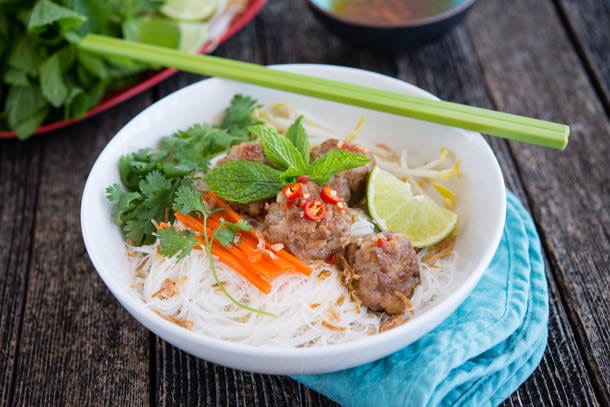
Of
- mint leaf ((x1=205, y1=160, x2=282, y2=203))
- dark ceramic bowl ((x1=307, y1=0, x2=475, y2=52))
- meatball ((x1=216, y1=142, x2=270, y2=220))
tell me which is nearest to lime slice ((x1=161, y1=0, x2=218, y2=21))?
dark ceramic bowl ((x1=307, y1=0, x2=475, y2=52))

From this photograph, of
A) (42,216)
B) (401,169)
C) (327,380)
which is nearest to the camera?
(327,380)

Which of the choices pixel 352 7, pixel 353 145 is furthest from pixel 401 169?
pixel 352 7

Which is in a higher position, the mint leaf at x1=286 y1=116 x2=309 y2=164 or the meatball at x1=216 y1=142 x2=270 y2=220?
Result: the mint leaf at x1=286 y1=116 x2=309 y2=164

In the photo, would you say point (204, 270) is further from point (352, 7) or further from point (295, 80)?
point (352, 7)

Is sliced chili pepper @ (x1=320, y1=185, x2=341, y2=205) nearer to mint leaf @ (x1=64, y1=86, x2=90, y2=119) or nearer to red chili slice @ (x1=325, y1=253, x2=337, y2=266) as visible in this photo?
red chili slice @ (x1=325, y1=253, x2=337, y2=266)

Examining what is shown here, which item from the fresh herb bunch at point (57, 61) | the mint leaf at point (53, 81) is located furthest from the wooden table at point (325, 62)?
the mint leaf at point (53, 81)

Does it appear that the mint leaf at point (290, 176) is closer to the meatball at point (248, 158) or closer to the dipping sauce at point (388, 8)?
the meatball at point (248, 158)

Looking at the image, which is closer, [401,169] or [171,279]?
[171,279]
